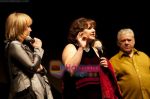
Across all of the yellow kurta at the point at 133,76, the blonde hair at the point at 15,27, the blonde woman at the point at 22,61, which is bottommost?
the yellow kurta at the point at 133,76

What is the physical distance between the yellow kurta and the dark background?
0.57 m

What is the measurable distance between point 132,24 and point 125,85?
1051 mm

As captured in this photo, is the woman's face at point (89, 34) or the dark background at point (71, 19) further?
the dark background at point (71, 19)

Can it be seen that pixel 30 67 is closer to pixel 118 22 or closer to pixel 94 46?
pixel 94 46

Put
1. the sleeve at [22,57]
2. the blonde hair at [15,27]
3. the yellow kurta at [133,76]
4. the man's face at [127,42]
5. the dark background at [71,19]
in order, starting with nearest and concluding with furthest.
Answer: the sleeve at [22,57] → the blonde hair at [15,27] → the yellow kurta at [133,76] → the man's face at [127,42] → the dark background at [71,19]

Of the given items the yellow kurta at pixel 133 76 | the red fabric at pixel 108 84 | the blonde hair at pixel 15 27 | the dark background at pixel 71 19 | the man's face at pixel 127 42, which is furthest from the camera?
the dark background at pixel 71 19

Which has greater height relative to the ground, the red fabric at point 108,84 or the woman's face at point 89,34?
the woman's face at point 89,34

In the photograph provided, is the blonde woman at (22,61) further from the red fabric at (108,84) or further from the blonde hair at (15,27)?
the red fabric at (108,84)

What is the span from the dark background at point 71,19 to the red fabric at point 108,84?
101 centimetres

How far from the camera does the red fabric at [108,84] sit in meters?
3.69

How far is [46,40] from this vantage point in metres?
4.91

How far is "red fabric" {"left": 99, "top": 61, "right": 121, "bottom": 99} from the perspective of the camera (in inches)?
145

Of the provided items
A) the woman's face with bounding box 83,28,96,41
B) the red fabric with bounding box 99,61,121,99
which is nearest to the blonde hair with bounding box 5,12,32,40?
the woman's face with bounding box 83,28,96,41

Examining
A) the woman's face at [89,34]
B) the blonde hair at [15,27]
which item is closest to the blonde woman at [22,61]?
the blonde hair at [15,27]
